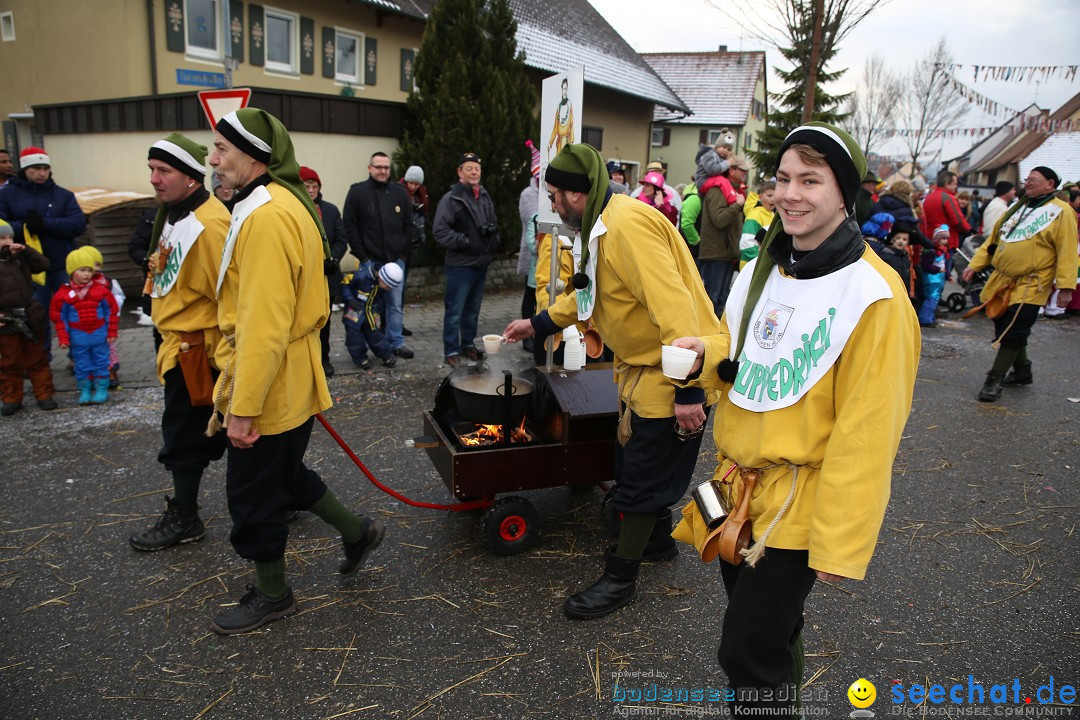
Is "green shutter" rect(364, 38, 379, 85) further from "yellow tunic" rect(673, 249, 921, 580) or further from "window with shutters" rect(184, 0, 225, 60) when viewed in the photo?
"yellow tunic" rect(673, 249, 921, 580)

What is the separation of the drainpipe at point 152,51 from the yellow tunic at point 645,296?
1117 centimetres

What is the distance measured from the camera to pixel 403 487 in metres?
4.68

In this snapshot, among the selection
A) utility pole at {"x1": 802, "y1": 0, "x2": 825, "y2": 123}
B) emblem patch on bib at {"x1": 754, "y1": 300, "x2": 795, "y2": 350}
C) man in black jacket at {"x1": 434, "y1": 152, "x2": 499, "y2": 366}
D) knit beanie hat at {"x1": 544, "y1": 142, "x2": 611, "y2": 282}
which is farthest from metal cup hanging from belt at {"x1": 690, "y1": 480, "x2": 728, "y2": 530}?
utility pole at {"x1": 802, "y1": 0, "x2": 825, "y2": 123}

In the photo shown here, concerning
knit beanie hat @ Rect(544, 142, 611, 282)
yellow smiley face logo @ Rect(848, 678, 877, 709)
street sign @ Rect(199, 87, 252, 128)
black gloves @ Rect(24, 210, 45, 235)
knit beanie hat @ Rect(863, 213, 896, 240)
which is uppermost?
street sign @ Rect(199, 87, 252, 128)

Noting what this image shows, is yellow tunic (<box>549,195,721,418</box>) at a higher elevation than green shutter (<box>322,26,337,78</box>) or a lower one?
lower

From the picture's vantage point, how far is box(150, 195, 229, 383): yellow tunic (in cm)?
345

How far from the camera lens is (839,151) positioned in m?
1.88

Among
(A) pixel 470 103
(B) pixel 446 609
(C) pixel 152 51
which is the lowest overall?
(B) pixel 446 609

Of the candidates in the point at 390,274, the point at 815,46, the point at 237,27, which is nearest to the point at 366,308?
the point at 390,274

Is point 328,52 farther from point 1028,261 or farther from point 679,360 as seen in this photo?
point 679,360

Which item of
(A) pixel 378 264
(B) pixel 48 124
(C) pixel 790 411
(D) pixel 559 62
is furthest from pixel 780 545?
(D) pixel 559 62

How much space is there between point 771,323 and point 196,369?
277cm

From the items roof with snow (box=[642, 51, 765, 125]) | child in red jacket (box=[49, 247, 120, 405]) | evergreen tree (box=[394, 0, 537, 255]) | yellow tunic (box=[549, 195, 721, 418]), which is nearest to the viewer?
yellow tunic (box=[549, 195, 721, 418])

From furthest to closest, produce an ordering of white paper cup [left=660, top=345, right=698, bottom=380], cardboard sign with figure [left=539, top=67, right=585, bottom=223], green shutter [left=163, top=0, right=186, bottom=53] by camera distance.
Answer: green shutter [left=163, top=0, right=186, bottom=53] < cardboard sign with figure [left=539, top=67, right=585, bottom=223] < white paper cup [left=660, top=345, right=698, bottom=380]
